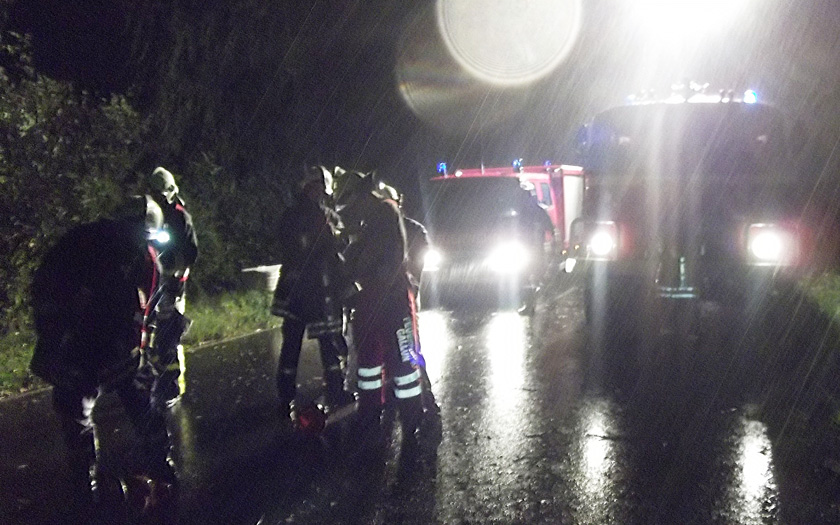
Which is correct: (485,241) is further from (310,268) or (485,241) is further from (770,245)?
(310,268)

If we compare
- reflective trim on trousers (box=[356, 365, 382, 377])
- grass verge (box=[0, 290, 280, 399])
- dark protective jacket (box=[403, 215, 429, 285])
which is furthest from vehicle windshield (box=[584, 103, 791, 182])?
grass verge (box=[0, 290, 280, 399])

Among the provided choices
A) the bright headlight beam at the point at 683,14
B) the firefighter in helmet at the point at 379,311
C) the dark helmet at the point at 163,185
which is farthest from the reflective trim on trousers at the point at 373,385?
the bright headlight beam at the point at 683,14

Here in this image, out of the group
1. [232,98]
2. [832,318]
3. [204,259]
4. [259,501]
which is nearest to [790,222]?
[832,318]

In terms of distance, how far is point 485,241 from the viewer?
44.3ft

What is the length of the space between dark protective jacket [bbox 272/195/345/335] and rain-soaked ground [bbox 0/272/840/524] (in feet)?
3.02

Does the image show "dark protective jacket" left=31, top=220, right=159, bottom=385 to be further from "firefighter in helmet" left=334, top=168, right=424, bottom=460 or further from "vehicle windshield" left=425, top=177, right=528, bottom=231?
"vehicle windshield" left=425, top=177, right=528, bottom=231

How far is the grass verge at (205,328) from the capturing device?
8594mm

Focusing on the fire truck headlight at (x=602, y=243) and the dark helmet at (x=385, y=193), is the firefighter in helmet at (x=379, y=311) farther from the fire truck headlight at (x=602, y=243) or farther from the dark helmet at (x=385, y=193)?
the fire truck headlight at (x=602, y=243)

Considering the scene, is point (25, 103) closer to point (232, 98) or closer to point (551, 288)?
point (232, 98)

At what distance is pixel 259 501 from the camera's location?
5137 mm

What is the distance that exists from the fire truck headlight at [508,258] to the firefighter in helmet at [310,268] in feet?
22.5

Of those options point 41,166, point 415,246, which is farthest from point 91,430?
point 41,166

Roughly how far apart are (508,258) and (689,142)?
382 centimetres

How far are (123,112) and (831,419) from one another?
337 inches
